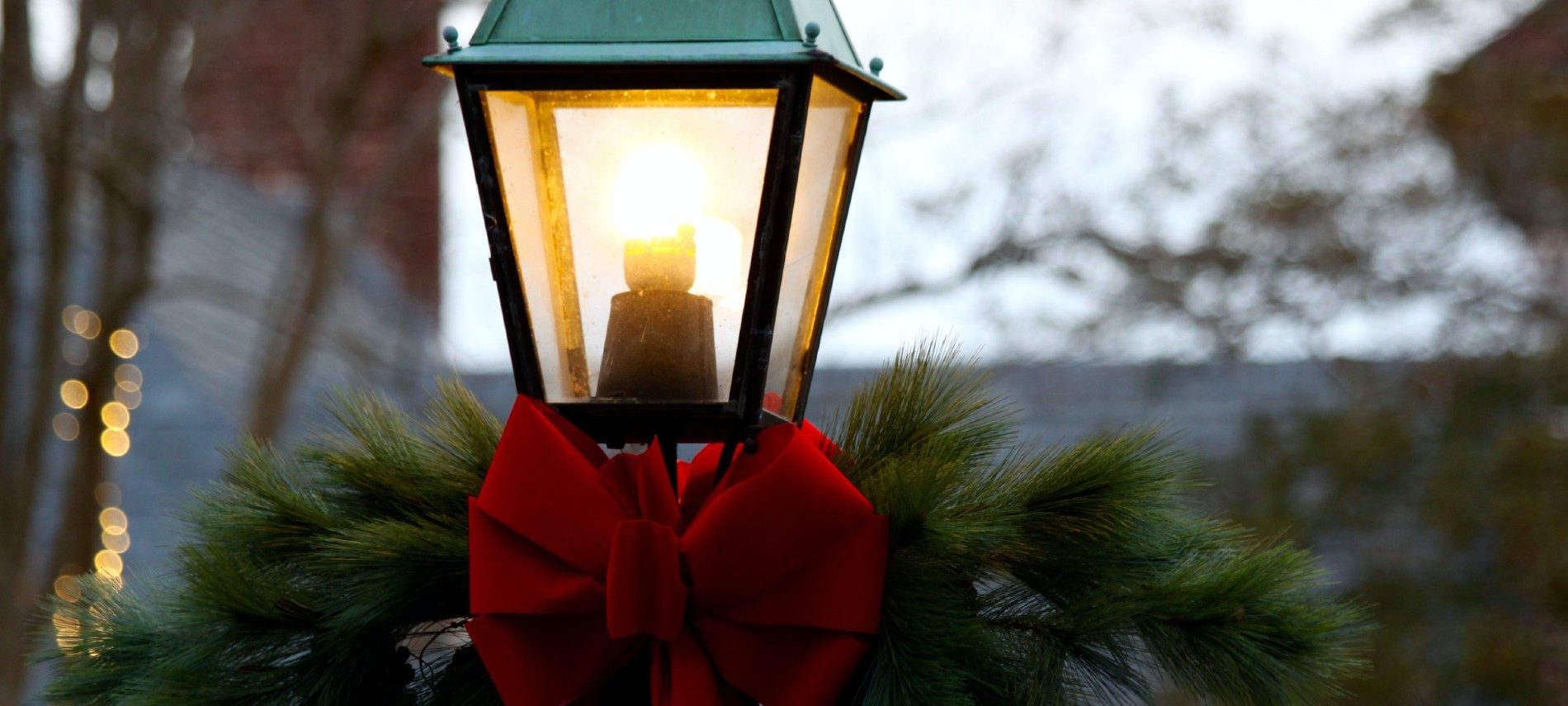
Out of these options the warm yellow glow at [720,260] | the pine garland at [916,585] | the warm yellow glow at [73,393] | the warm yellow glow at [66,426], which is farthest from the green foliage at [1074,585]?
the warm yellow glow at [66,426]

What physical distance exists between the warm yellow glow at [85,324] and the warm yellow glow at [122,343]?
0.11 m

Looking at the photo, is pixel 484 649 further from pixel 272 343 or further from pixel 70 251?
pixel 272 343

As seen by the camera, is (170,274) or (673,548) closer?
(673,548)

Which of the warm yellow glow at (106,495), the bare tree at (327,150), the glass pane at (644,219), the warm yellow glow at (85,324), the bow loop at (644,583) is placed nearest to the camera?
the bow loop at (644,583)

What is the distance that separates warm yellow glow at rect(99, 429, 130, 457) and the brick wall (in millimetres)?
1526

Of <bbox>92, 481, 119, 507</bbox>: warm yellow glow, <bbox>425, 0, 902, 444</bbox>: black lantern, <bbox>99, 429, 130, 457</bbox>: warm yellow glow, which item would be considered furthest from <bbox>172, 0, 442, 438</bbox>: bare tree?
<bbox>425, 0, 902, 444</bbox>: black lantern

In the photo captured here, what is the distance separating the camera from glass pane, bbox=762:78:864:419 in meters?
1.81

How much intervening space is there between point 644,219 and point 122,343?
17.9ft

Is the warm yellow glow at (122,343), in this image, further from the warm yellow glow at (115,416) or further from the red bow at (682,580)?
the red bow at (682,580)

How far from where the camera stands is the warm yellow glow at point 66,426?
22.0ft

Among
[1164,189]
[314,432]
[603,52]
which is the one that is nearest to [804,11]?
[603,52]

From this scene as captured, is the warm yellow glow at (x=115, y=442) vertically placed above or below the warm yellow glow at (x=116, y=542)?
above

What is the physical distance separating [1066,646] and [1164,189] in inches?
293

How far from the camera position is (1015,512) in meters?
1.74
